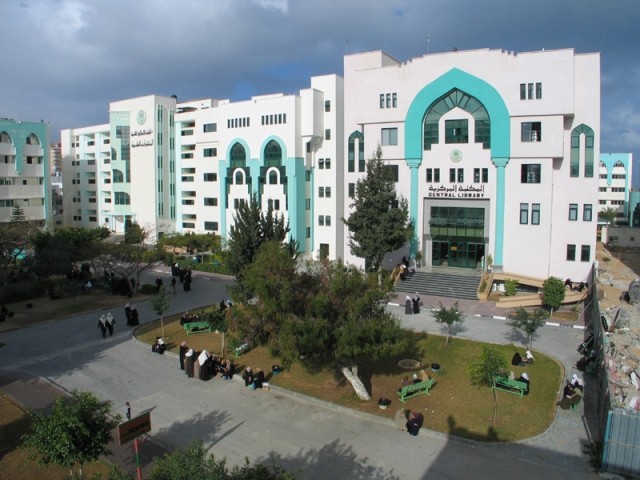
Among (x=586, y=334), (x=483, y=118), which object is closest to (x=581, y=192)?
(x=483, y=118)

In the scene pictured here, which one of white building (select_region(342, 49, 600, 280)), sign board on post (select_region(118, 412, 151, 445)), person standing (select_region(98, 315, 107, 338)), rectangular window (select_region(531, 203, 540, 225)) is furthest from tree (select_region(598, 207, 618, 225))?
sign board on post (select_region(118, 412, 151, 445))

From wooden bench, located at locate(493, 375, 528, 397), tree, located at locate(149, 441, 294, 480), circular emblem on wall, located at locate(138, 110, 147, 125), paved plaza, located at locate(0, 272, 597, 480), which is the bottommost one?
paved plaza, located at locate(0, 272, 597, 480)

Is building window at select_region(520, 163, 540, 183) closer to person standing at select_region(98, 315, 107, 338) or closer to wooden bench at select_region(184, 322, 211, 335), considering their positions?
wooden bench at select_region(184, 322, 211, 335)

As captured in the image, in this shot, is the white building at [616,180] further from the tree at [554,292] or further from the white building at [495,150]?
the tree at [554,292]

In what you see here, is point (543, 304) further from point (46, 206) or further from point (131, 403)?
point (46, 206)

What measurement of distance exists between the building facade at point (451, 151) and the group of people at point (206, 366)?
10.2 metres

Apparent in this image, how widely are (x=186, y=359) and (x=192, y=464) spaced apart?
11092 mm

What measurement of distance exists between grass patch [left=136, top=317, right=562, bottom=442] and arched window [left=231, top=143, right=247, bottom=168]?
27.2 m

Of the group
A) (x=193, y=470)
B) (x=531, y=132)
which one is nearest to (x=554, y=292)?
(x=531, y=132)

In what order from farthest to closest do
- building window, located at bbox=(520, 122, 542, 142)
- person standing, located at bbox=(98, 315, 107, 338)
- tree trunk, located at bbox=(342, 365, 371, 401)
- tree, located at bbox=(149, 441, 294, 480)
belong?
building window, located at bbox=(520, 122, 542, 142)
person standing, located at bbox=(98, 315, 107, 338)
tree trunk, located at bbox=(342, 365, 371, 401)
tree, located at bbox=(149, 441, 294, 480)

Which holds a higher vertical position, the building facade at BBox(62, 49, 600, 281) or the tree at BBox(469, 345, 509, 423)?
the building facade at BBox(62, 49, 600, 281)

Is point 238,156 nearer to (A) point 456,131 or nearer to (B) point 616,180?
(A) point 456,131

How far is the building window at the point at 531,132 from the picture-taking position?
32.0 metres

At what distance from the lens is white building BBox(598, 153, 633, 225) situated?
82.0 m
